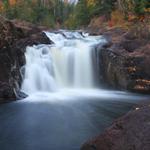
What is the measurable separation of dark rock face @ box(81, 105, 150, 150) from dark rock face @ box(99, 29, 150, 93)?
10.6 meters

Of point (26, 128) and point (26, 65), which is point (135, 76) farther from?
point (26, 128)

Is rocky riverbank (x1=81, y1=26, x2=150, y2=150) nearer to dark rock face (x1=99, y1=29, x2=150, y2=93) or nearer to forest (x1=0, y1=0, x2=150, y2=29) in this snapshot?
dark rock face (x1=99, y1=29, x2=150, y2=93)

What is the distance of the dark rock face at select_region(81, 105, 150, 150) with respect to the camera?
527 centimetres

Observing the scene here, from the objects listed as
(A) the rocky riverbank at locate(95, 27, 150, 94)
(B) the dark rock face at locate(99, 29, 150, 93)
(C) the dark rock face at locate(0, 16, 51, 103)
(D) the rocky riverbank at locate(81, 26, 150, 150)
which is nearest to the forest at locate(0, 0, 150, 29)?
(D) the rocky riverbank at locate(81, 26, 150, 150)

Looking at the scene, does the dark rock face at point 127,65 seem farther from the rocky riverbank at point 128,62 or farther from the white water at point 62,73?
the white water at point 62,73

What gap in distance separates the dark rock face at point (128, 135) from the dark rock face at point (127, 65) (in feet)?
34.8

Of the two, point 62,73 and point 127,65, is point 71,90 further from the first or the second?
point 127,65

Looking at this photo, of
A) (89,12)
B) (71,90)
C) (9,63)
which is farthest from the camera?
(89,12)

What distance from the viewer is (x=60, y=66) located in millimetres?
19438

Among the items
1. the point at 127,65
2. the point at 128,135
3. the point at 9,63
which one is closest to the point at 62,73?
the point at 127,65

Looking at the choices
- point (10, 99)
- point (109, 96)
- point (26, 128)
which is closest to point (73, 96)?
point (109, 96)

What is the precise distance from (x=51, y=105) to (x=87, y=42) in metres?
8.64

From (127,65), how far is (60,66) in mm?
4222

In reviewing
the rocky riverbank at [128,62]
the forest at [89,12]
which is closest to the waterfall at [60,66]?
the rocky riverbank at [128,62]
